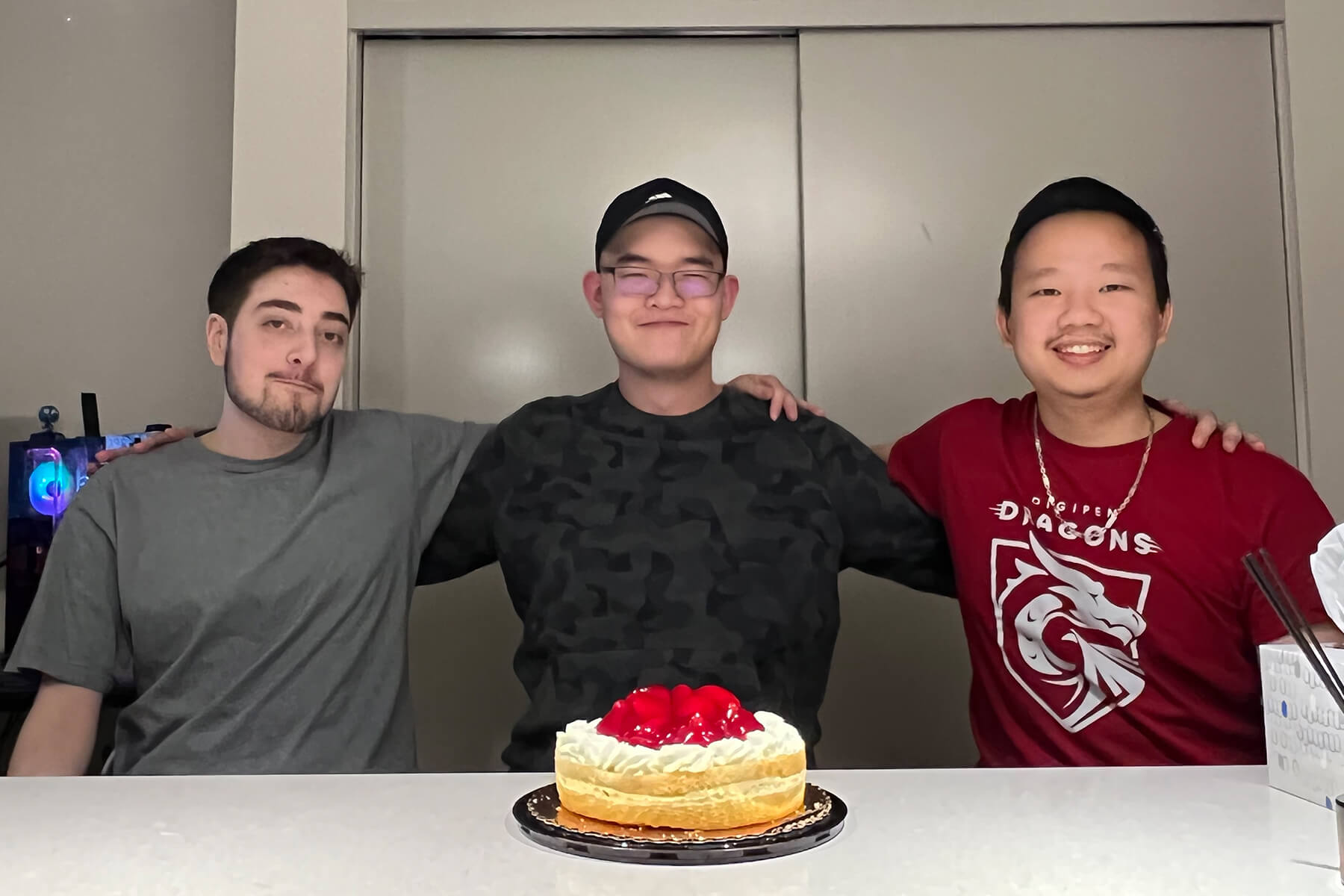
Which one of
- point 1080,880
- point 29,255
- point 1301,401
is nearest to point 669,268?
point 1080,880

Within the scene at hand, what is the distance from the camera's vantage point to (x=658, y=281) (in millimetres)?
1784

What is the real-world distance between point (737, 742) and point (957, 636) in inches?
68.2

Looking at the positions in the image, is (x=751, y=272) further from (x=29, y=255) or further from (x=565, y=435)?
(x=29, y=255)

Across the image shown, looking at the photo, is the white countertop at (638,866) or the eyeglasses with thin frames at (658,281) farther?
the eyeglasses with thin frames at (658,281)

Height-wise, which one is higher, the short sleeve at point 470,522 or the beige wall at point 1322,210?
the beige wall at point 1322,210

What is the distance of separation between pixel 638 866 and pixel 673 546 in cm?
100

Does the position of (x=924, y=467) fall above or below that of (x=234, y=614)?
above

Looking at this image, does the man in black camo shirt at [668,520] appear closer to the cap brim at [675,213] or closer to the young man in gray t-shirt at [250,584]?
the cap brim at [675,213]

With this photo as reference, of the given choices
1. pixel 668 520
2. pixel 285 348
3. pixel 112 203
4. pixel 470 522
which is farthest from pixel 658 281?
pixel 112 203

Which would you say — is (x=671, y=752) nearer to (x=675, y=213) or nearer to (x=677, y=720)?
(x=677, y=720)

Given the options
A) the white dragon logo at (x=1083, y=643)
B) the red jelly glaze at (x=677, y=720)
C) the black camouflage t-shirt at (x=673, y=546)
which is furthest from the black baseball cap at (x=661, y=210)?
the red jelly glaze at (x=677, y=720)

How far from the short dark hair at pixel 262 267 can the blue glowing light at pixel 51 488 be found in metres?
0.64

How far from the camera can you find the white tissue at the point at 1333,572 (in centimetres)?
83

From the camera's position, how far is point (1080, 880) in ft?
2.15
